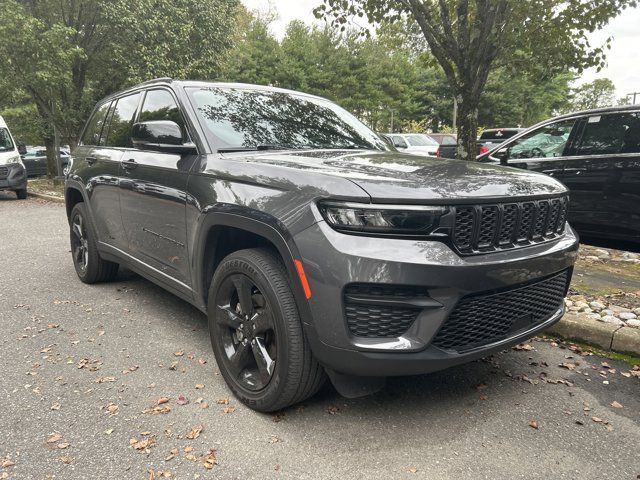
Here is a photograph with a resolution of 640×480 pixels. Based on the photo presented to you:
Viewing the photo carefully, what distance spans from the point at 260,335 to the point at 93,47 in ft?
49.3

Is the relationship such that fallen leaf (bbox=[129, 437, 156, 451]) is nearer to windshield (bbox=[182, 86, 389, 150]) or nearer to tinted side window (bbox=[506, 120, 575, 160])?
windshield (bbox=[182, 86, 389, 150])

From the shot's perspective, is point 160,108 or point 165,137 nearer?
point 165,137

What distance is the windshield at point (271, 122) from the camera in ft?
10.6

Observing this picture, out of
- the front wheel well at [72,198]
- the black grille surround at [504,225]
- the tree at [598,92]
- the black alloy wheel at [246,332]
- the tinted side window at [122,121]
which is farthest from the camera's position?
the tree at [598,92]

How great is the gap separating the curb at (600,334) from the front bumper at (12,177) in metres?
13.7

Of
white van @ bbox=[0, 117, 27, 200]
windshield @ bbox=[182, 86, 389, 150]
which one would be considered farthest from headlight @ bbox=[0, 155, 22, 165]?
windshield @ bbox=[182, 86, 389, 150]

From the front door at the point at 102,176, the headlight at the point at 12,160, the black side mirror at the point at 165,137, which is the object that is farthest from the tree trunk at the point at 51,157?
the black side mirror at the point at 165,137

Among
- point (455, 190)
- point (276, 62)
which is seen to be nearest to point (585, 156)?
point (455, 190)

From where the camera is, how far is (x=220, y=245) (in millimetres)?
3010

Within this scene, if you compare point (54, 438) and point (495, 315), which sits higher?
point (495, 315)

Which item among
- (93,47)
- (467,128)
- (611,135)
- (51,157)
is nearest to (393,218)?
(611,135)

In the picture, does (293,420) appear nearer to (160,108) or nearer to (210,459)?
(210,459)

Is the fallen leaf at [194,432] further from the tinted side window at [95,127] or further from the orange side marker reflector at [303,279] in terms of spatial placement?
the tinted side window at [95,127]

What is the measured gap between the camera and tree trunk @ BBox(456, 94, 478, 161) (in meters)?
7.36
